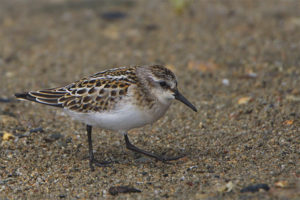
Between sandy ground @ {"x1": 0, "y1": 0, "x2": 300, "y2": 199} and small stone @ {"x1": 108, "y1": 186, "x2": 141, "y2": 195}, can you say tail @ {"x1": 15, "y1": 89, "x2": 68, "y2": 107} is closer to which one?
sandy ground @ {"x1": 0, "y1": 0, "x2": 300, "y2": 199}

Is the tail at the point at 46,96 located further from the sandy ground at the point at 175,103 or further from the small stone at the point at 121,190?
the small stone at the point at 121,190

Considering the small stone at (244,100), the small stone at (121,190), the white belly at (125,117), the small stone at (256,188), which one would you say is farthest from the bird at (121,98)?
the small stone at (244,100)

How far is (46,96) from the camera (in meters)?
6.51

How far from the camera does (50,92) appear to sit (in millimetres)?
6551

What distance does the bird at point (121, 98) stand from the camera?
5.87m

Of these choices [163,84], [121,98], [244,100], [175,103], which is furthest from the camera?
[175,103]

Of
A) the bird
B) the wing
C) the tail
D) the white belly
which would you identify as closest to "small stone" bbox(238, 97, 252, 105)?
the bird

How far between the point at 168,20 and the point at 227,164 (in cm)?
676

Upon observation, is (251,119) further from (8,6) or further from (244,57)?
(8,6)

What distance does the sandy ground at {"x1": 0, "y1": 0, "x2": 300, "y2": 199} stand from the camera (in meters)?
5.88

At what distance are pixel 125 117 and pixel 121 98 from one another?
0.84 ft

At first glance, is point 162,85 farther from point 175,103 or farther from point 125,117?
point 175,103

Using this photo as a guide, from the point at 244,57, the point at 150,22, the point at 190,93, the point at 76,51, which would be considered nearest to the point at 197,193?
the point at 190,93

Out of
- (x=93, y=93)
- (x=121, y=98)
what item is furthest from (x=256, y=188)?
(x=93, y=93)
